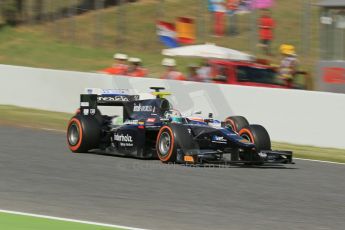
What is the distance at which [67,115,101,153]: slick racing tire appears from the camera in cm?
1259

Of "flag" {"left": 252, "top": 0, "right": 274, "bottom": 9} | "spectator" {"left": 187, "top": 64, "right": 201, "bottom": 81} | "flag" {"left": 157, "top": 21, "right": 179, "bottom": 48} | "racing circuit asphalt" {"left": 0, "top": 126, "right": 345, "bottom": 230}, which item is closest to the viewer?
"racing circuit asphalt" {"left": 0, "top": 126, "right": 345, "bottom": 230}

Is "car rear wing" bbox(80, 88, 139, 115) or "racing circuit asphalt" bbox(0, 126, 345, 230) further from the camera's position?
"car rear wing" bbox(80, 88, 139, 115)

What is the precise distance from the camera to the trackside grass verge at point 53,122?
13962mm

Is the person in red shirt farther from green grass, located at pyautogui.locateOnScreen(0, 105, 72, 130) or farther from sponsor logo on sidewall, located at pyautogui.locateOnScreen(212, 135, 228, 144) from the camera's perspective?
sponsor logo on sidewall, located at pyautogui.locateOnScreen(212, 135, 228, 144)

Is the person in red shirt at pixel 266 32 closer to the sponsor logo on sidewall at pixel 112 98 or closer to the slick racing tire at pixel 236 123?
the sponsor logo on sidewall at pixel 112 98

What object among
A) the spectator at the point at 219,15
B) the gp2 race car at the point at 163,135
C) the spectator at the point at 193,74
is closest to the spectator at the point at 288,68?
the spectator at the point at 193,74

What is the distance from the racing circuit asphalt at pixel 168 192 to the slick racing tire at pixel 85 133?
0.19 metres

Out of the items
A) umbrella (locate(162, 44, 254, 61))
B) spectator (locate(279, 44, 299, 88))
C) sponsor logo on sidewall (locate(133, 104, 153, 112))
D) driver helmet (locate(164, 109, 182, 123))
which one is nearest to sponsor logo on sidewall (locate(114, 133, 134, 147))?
sponsor logo on sidewall (locate(133, 104, 153, 112))

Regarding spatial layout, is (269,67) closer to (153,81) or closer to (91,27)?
(153,81)

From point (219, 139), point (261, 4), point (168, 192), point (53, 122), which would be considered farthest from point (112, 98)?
point (261, 4)

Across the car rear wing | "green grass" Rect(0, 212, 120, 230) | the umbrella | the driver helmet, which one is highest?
the umbrella

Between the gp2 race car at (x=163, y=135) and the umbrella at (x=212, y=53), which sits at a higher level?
the umbrella at (x=212, y=53)

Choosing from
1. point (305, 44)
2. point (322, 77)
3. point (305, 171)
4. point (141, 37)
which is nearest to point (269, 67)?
point (322, 77)

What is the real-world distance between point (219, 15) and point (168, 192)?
16.8 m
